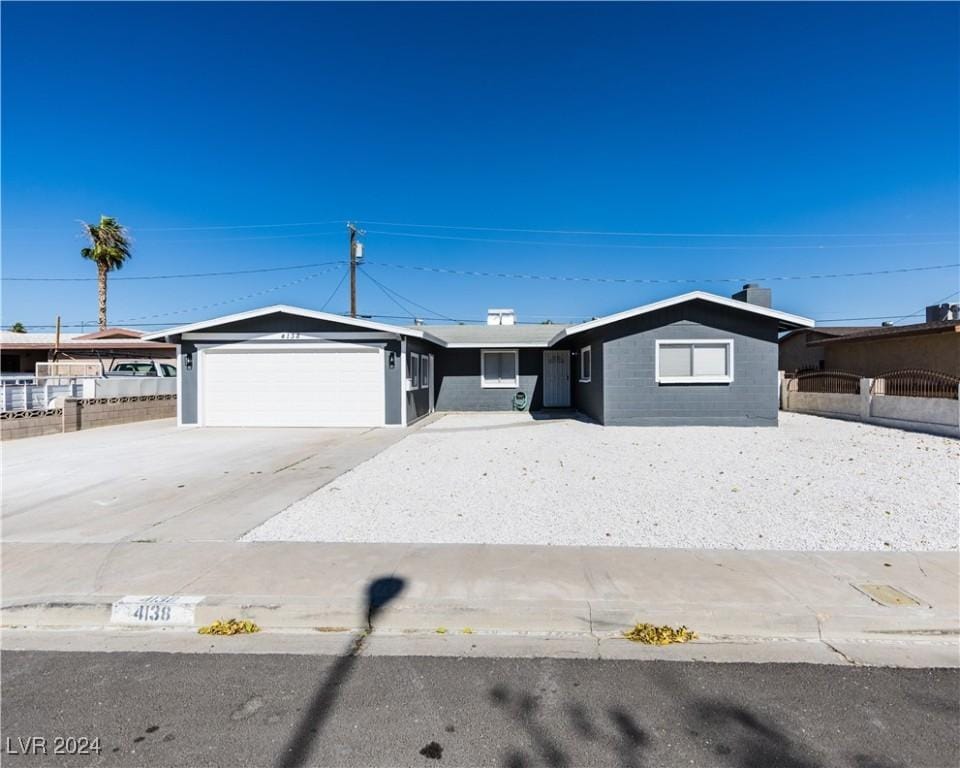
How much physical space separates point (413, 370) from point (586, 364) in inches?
220

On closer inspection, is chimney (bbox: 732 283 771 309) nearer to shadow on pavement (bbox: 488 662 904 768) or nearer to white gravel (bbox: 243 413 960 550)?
white gravel (bbox: 243 413 960 550)

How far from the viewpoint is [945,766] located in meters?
2.14

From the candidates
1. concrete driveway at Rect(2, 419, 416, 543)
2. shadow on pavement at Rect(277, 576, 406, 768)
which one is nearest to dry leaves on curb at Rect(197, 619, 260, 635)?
shadow on pavement at Rect(277, 576, 406, 768)

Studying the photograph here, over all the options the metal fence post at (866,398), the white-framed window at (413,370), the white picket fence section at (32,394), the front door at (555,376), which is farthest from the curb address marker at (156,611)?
the metal fence post at (866,398)

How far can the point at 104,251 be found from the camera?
27.9m

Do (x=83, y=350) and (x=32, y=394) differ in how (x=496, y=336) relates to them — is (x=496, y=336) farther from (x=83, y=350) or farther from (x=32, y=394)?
(x=83, y=350)

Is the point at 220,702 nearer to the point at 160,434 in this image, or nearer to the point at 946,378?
the point at 160,434

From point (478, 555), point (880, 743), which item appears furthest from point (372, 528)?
point (880, 743)

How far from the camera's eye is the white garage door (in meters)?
13.9

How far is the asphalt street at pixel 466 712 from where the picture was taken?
222 centimetres

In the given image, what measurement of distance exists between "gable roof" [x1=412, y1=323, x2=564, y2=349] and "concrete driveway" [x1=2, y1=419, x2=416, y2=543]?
5991mm

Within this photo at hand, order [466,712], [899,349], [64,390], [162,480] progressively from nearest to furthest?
1. [466,712]
2. [162,480]
3. [64,390]
4. [899,349]

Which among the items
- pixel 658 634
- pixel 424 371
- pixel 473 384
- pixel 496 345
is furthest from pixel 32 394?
pixel 658 634

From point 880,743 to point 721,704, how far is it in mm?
676
